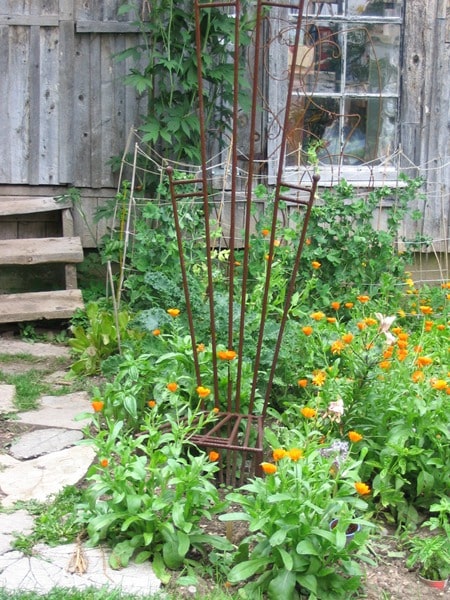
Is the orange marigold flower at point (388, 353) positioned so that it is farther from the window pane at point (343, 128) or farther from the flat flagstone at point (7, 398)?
the window pane at point (343, 128)

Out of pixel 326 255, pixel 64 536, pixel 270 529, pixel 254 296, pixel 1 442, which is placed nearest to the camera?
pixel 270 529

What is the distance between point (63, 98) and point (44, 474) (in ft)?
11.8

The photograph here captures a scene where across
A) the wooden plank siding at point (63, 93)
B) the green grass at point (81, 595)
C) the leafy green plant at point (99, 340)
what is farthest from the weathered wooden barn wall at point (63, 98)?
the green grass at point (81, 595)

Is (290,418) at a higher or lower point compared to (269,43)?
lower

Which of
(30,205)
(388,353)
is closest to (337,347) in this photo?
(388,353)

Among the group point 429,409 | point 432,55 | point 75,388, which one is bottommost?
point 75,388

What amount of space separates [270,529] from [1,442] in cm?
166

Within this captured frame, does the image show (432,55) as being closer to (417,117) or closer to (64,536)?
(417,117)

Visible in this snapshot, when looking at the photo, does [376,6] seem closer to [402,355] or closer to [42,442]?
[402,355]

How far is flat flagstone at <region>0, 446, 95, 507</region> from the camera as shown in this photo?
3396 mm

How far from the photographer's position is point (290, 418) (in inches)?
157

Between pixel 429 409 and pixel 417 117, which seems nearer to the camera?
pixel 429 409

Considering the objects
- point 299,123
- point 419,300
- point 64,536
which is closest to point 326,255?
point 419,300

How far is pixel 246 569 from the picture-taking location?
9.04 feet
